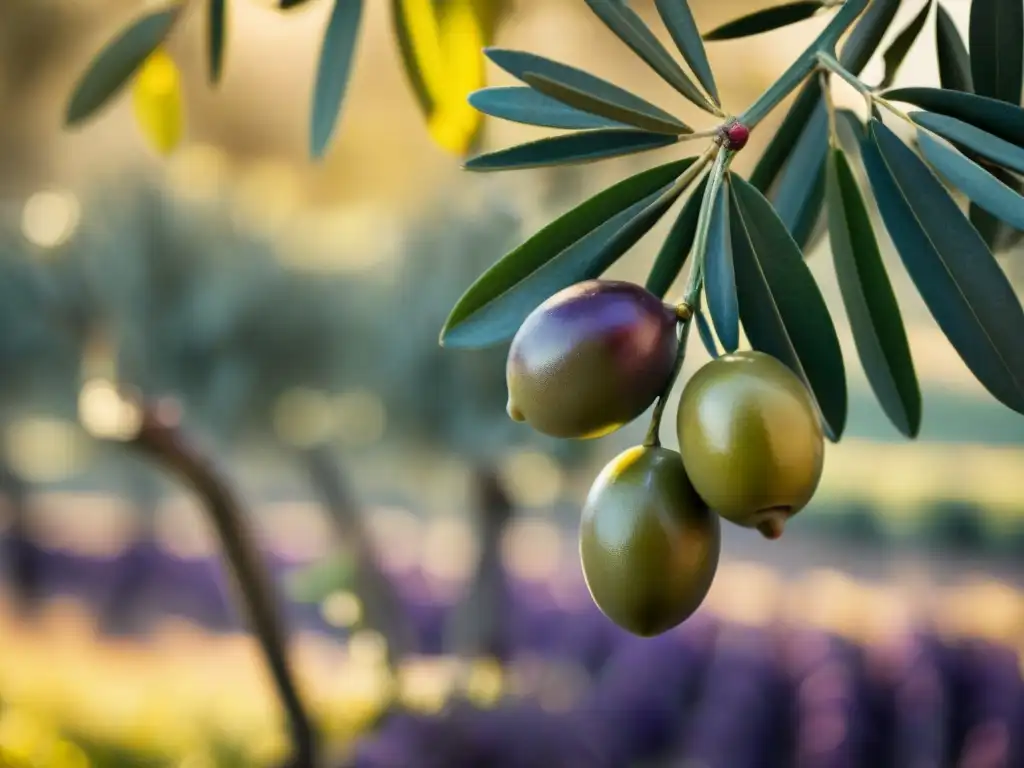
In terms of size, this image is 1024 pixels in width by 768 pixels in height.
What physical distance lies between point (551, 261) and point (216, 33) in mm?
278

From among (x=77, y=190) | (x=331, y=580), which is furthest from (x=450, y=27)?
(x=77, y=190)

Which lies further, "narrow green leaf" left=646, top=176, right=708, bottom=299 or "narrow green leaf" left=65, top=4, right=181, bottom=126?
"narrow green leaf" left=65, top=4, right=181, bottom=126

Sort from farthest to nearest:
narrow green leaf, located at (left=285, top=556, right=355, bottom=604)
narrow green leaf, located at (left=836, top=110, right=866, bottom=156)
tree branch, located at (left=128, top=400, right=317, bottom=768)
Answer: narrow green leaf, located at (left=285, top=556, right=355, bottom=604) → tree branch, located at (left=128, top=400, right=317, bottom=768) → narrow green leaf, located at (left=836, top=110, right=866, bottom=156)

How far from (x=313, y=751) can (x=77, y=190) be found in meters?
1.81

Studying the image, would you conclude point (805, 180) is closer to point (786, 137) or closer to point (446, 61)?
point (786, 137)

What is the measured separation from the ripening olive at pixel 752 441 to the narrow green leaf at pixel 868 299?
8 centimetres

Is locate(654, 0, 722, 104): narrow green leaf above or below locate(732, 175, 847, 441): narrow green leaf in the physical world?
above

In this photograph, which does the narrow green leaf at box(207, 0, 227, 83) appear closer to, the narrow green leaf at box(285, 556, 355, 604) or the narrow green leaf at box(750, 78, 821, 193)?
the narrow green leaf at box(750, 78, 821, 193)

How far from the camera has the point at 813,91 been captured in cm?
38

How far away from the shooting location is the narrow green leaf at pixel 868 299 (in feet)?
1.06

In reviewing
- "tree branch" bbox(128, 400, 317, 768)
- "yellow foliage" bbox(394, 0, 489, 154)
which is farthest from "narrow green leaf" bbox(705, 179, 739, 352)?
"tree branch" bbox(128, 400, 317, 768)

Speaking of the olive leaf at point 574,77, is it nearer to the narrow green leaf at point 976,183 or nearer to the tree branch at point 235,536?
the narrow green leaf at point 976,183

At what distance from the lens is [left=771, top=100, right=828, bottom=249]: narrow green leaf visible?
15.6 inches

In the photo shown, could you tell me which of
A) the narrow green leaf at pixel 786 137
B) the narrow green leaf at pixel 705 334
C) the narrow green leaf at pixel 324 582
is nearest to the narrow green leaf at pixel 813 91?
the narrow green leaf at pixel 786 137
